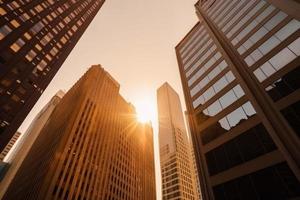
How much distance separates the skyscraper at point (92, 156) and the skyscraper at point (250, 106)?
38.8 meters

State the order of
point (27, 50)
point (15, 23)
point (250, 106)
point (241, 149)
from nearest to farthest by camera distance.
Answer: point (241, 149) → point (250, 106) → point (15, 23) → point (27, 50)

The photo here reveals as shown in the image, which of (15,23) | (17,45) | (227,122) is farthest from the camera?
(15,23)

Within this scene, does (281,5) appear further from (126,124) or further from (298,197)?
(126,124)

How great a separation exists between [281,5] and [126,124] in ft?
262

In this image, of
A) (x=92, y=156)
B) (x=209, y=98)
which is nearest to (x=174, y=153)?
(x=92, y=156)

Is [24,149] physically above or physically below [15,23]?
above

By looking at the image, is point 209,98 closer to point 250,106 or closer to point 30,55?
point 250,106

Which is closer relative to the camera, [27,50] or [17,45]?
[17,45]

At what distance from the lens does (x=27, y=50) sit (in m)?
34.8

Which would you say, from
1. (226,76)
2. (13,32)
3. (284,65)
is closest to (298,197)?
(284,65)

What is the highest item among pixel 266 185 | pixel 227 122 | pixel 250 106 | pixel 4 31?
pixel 4 31

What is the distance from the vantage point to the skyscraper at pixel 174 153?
94850mm

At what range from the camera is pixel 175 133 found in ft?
418

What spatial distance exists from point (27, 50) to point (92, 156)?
36.6 meters
